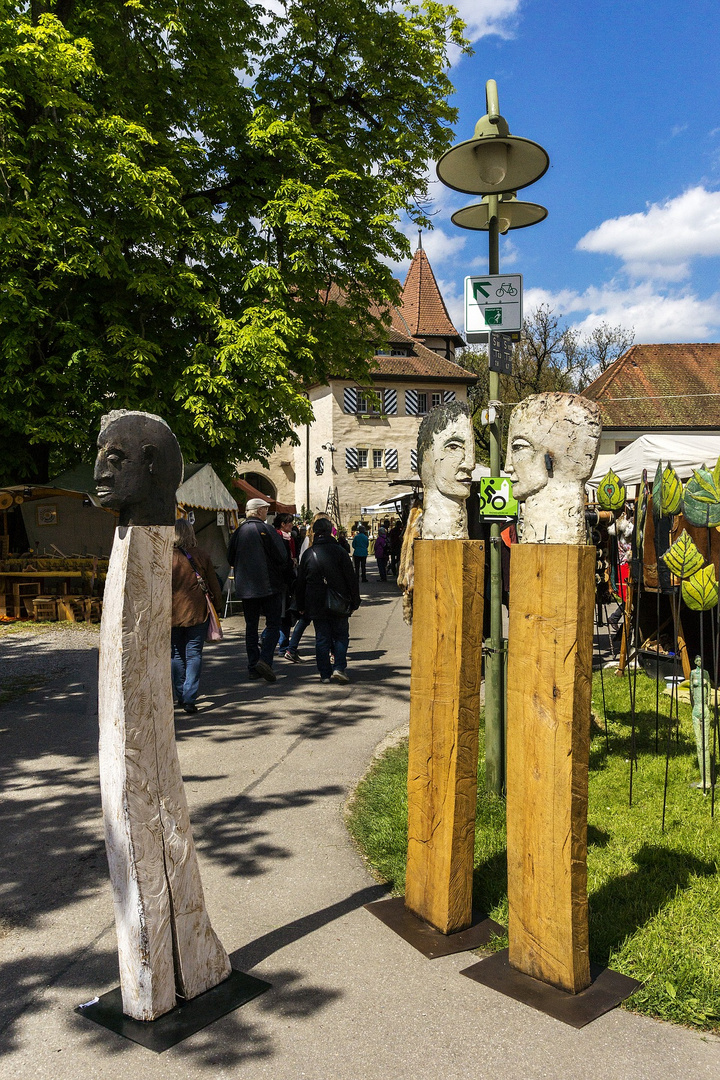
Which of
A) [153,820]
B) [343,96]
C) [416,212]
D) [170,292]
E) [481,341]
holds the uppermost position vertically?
[343,96]

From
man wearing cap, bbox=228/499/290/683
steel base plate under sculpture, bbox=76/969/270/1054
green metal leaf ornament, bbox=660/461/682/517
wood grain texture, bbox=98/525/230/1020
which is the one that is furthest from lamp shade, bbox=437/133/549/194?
steel base plate under sculpture, bbox=76/969/270/1054

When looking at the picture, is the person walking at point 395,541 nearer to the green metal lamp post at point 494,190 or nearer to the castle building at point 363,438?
the castle building at point 363,438

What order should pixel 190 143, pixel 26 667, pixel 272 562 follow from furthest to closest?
pixel 190 143 < pixel 26 667 < pixel 272 562

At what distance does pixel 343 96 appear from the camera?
16.4 metres

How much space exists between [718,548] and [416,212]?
1185 cm

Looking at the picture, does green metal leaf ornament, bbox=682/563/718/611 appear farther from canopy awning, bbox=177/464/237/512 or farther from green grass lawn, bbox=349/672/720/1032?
canopy awning, bbox=177/464/237/512

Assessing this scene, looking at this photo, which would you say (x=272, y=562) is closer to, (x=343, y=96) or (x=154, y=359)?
(x=154, y=359)

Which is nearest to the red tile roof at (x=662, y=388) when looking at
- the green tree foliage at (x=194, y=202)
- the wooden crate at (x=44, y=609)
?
the green tree foliage at (x=194, y=202)

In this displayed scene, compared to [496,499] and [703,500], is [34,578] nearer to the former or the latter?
[496,499]

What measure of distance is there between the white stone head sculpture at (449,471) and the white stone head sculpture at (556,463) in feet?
1.58

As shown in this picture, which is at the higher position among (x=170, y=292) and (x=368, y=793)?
(x=170, y=292)

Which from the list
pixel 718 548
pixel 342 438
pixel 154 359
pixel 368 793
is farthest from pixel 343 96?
pixel 342 438

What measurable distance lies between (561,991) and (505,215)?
471 centimetres

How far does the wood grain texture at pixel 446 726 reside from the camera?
347cm
